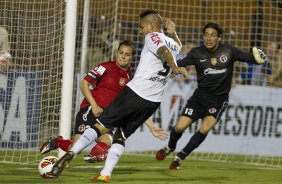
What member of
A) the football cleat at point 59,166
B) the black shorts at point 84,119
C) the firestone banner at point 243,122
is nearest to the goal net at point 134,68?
the firestone banner at point 243,122

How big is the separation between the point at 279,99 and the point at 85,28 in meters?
4.05

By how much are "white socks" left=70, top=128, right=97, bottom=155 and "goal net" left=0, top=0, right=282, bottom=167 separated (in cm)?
267

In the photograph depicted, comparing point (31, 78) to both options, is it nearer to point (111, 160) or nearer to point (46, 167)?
point (46, 167)

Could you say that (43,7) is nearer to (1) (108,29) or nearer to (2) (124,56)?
(2) (124,56)

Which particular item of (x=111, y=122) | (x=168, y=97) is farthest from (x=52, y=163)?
(x=168, y=97)

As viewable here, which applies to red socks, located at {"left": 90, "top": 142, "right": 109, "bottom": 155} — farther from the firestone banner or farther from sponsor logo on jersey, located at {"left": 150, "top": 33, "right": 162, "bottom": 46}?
the firestone banner

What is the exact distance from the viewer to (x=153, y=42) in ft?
32.6

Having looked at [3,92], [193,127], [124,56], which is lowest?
[193,127]

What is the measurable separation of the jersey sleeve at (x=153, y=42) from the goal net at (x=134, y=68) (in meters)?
2.81

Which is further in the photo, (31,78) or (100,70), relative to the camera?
(31,78)

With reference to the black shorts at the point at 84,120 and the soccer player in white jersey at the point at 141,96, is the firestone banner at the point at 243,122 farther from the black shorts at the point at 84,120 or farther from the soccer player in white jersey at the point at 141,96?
the soccer player in white jersey at the point at 141,96

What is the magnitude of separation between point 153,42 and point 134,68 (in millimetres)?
8122

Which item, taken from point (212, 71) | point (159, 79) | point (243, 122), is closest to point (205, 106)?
point (212, 71)

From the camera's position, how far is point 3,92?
13.6 m
